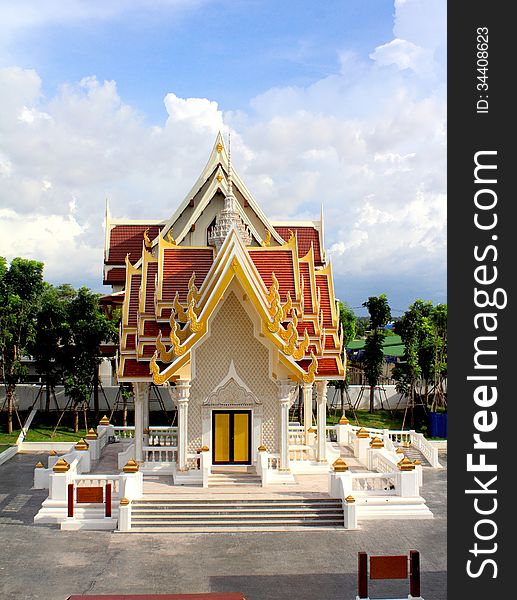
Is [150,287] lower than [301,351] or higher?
higher

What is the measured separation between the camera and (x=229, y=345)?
17.6 meters

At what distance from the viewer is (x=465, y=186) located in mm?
8156

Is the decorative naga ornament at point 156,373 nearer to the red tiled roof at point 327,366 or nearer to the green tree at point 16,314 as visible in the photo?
the red tiled roof at point 327,366

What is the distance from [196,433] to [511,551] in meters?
10.7

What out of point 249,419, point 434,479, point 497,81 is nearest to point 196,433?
point 249,419

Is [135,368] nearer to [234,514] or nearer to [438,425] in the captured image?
[234,514]

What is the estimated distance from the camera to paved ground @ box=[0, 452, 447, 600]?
11.5 meters

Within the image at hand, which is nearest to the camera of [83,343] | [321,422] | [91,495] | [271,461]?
[91,495]

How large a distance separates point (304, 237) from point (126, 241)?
8.41 m

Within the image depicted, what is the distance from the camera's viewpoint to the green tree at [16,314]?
88.6 ft

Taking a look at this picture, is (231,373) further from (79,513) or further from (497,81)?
(497,81)

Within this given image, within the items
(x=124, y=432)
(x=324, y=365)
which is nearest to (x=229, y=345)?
(x=324, y=365)

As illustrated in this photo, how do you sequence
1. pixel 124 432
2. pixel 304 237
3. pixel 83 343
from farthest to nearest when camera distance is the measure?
pixel 304 237, pixel 83 343, pixel 124 432

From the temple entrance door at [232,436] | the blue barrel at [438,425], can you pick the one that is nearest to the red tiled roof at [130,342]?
the temple entrance door at [232,436]
